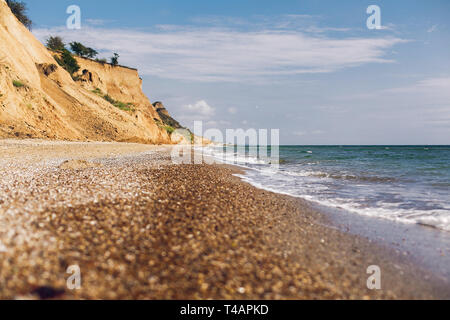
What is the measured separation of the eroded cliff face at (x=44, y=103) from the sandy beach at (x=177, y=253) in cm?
2605

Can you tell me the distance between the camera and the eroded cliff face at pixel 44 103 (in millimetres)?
28844

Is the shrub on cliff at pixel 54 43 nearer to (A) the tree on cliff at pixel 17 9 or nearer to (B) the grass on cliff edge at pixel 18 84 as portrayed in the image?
(A) the tree on cliff at pixel 17 9

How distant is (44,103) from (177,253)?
3698 centimetres

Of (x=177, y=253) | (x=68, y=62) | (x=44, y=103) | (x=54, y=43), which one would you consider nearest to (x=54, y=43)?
(x=54, y=43)

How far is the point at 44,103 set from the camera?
3300cm

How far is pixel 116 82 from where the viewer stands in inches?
3553

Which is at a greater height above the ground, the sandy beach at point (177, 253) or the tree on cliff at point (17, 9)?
the tree on cliff at point (17, 9)

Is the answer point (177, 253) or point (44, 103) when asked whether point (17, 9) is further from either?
point (177, 253)

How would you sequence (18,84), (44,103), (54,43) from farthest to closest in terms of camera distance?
(54,43)
(44,103)
(18,84)

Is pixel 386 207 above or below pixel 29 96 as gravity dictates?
below

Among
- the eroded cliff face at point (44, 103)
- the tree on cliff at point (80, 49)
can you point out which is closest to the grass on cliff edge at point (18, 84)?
the eroded cliff face at point (44, 103)
